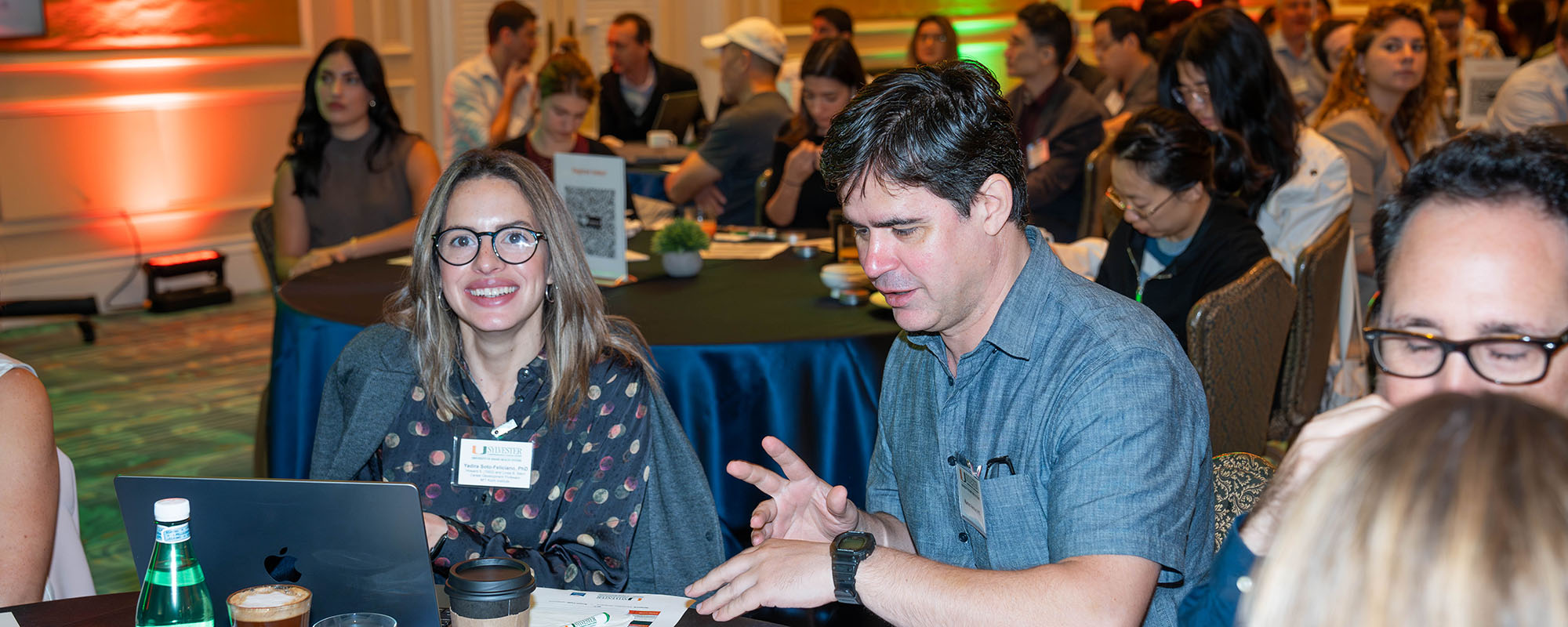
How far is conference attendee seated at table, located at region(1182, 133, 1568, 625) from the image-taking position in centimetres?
106

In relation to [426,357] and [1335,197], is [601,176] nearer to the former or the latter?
[426,357]

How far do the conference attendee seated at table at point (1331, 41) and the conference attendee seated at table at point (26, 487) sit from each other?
710 cm

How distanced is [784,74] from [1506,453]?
7206mm

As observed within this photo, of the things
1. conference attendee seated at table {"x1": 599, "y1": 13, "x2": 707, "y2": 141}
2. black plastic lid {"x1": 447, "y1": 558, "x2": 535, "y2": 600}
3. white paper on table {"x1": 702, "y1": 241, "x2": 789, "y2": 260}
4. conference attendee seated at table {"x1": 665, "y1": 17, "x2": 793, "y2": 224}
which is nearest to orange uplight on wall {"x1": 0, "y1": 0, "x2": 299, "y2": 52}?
conference attendee seated at table {"x1": 599, "y1": 13, "x2": 707, "y2": 141}

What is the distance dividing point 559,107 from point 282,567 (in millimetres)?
3298

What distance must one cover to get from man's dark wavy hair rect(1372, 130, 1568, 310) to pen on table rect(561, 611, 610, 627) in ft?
2.95

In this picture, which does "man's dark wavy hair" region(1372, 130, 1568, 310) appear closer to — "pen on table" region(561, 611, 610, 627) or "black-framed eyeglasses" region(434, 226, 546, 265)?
"pen on table" region(561, 611, 610, 627)

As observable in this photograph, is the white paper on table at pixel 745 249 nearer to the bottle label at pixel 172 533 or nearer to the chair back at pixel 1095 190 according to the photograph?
the chair back at pixel 1095 190

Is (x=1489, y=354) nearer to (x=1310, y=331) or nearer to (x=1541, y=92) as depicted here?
(x=1310, y=331)

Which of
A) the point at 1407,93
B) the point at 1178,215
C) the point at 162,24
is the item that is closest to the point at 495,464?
the point at 1178,215

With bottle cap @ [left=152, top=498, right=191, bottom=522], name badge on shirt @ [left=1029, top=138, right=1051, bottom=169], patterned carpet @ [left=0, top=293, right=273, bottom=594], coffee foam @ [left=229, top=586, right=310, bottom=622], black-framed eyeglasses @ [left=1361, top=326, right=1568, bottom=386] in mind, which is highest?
black-framed eyeglasses @ [left=1361, top=326, right=1568, bottom=386]

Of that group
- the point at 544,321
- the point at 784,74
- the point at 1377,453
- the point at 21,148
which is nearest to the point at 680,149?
the point at 784,74

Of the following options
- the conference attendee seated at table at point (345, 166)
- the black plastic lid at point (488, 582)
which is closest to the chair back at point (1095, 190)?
the conference attendee seated at table at point (345, 166)

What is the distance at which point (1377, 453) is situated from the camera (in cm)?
67
